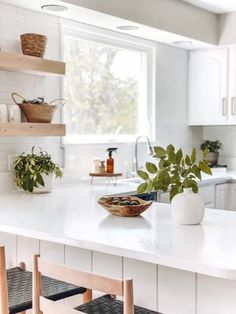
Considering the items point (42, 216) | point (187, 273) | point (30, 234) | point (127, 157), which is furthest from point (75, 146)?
point (187, 273)

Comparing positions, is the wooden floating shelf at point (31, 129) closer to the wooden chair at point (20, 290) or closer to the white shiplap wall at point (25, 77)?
the white shiplap wall at point (25, 77)

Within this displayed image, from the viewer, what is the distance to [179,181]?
220 centimetres

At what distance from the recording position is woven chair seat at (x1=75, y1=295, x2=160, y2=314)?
1933mm

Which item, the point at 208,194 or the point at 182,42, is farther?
the point at 182,42

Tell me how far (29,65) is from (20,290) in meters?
1.61

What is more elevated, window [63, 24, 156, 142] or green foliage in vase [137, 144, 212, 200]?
window [63, 24, 156, 142]

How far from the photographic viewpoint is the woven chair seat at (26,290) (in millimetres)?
2041

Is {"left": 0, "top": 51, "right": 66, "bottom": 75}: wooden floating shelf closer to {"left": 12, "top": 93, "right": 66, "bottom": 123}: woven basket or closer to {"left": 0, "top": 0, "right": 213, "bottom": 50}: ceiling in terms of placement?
{"left": 12, "top": 93, "right": 66, "bottom": 123}: woven basket

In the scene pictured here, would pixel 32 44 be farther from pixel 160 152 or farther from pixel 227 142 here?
pixel 227 142

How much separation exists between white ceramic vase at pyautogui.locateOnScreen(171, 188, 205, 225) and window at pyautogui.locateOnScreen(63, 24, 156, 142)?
2.00 meters

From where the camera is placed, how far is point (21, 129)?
10.5 ft

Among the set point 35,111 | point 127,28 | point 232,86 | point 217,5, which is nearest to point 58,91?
point 35,111

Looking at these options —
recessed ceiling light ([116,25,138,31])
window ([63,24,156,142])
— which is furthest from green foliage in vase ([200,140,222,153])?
recessed ceiling light ([116,25,138,31])

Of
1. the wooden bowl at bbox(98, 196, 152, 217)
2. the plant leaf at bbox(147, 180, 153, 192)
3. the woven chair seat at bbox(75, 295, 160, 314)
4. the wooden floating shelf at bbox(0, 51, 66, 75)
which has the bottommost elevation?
the woven chair seat at bbox(75, 295, 160, 314)
